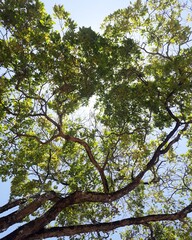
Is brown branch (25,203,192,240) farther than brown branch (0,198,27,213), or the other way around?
brown branch (0,198,27,213)

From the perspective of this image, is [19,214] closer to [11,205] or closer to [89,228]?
[11,205]

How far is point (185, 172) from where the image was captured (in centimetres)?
1292

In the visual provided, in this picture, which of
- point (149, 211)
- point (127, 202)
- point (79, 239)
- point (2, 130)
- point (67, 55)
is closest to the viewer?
point (67, 55)

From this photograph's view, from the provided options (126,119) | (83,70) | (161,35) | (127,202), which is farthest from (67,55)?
(127,202)

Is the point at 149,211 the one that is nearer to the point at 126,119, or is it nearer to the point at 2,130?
the point at 126,119

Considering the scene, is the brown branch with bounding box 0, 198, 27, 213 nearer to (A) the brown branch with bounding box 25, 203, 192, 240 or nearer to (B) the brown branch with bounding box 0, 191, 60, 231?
(B) the brown branch with bounding box 0, 191, 60, 231

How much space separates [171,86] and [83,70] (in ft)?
10.8

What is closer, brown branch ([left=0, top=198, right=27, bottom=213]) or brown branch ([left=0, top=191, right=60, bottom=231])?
brown branch ([left=0, top=191, right=60, bottom=231])

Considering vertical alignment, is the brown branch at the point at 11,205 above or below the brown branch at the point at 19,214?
above

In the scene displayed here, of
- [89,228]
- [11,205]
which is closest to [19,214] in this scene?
[11,205]

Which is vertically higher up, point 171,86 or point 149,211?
point 171,86

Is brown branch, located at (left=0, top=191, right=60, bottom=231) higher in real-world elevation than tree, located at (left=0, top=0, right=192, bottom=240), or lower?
lower

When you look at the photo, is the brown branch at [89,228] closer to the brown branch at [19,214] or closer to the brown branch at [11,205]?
the brown branch at [19,214]

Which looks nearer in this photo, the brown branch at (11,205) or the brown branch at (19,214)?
the brown branch at (19,214)
